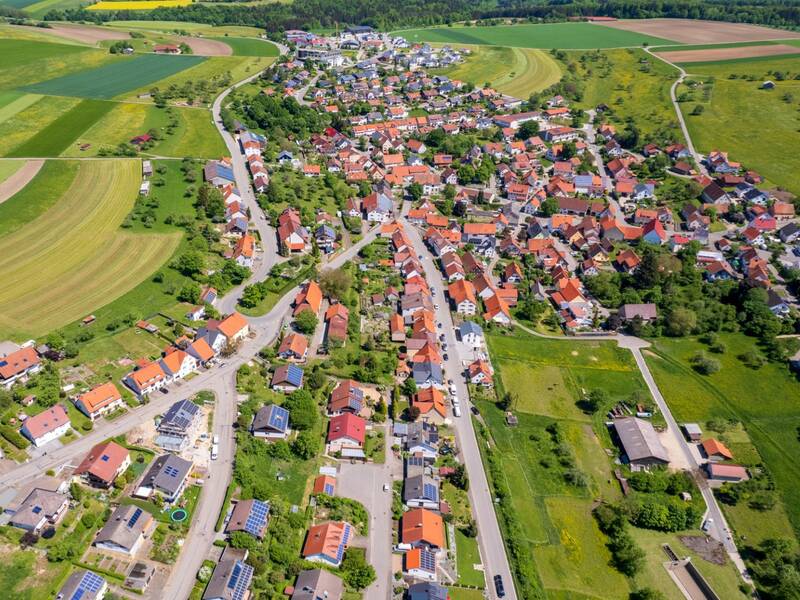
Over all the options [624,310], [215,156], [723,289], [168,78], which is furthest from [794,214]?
[168,78]


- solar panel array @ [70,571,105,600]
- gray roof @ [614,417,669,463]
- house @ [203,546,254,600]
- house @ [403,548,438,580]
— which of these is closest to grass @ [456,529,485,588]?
house @ [403,548,438,580]

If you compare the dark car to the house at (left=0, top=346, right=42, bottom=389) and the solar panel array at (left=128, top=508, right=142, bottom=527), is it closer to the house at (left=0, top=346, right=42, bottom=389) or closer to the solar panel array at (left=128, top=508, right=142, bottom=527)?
the solar panel array at (left=128, top=508, right=142, bottom=527)

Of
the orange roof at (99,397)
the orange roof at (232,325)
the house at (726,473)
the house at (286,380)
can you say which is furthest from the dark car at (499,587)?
the orange roof at (99,397)

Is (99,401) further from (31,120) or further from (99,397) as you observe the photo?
(31,120)

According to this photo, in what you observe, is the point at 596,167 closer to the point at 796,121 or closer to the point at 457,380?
the point at 796,121

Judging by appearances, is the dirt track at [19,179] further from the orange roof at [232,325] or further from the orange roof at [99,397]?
the orange roof at [99,397]

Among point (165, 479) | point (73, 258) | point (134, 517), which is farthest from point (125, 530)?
point (73, 258)
